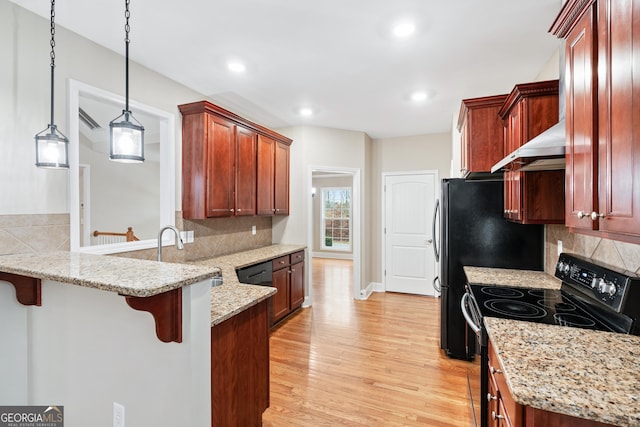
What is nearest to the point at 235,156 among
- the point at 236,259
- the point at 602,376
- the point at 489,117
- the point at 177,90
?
the point at 177,90

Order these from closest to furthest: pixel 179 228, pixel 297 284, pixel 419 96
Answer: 1. pixel 179 228
2. pixel 419 96
3. pixel 297 284

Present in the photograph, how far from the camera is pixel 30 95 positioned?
1.98m

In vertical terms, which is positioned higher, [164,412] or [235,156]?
[235,156]

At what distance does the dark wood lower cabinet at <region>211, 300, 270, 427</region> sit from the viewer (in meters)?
1.50

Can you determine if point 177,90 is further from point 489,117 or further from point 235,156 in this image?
point 489,117

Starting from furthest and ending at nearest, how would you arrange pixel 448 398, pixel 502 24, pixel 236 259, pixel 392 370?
pixel 236 259 < pixel 392 370 < pixel 448 398 < pixel 502 24

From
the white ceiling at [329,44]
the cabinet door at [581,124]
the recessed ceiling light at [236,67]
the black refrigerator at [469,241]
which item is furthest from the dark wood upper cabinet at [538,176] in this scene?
the recessed ceiling light at [236,67]

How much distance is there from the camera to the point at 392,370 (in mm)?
2744

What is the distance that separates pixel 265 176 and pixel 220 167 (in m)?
0.86

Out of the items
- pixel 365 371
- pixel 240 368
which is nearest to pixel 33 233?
pixel 240 368

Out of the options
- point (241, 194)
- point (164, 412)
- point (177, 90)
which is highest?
point (177, 90)

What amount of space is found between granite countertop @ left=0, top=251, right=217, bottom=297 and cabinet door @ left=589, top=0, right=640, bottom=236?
5.06ft

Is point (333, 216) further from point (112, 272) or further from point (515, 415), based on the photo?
point (515, 415)

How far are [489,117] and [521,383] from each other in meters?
2.51
